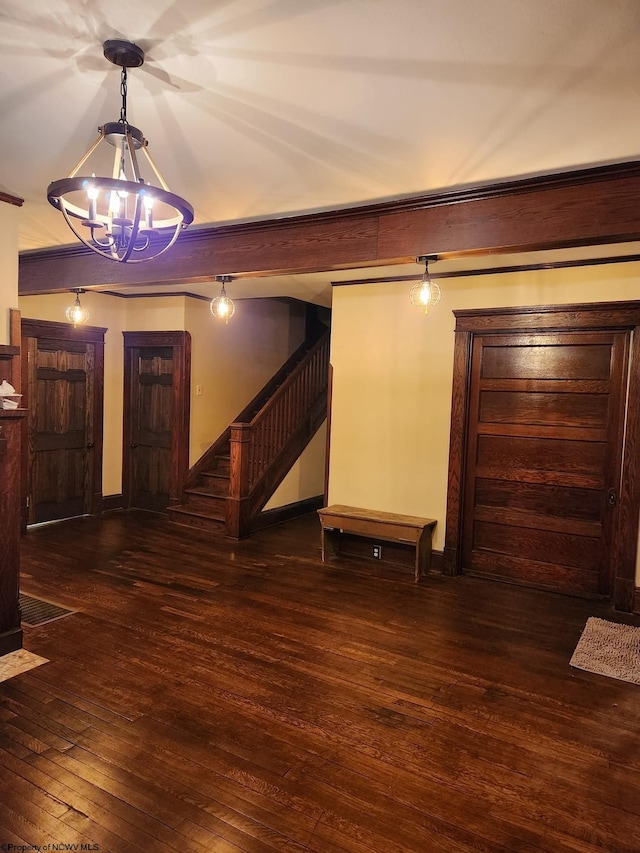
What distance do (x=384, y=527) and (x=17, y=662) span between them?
2909mm

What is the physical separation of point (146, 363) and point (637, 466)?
542 centimetres

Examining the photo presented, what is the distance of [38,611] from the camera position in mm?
3807

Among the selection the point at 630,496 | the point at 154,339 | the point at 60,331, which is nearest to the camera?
the point at 630,496

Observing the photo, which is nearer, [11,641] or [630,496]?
[11,641]

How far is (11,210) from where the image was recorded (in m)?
3.48

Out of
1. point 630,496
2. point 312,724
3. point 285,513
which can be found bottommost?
point 312,724

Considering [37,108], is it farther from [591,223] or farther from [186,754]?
[186,754]

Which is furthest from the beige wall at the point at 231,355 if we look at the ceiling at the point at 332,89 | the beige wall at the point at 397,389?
the ceiling at the point at 332,89

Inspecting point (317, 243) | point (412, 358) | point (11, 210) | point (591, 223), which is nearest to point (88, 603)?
point (11, 210)

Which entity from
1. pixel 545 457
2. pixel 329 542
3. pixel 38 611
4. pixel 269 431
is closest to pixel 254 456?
pixel 269 431

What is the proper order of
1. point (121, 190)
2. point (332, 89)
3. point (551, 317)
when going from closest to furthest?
point (121, 190), point (332, 89), point (551, 317)

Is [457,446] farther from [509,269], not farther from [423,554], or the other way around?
[509,269]

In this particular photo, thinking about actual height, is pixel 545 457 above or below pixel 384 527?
above

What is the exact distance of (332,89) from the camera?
84.4 inches
